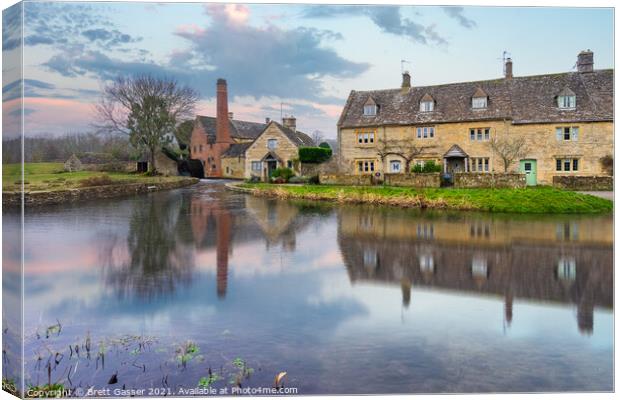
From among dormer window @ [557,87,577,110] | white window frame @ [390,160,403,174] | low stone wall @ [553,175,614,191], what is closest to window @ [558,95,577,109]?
dormer window @ [557,87,577,110]

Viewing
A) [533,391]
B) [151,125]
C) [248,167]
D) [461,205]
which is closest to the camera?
[533,391]

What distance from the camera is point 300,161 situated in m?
36.0

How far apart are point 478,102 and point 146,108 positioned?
19.6m

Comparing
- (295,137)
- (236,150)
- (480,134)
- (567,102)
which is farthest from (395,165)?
(236,150)

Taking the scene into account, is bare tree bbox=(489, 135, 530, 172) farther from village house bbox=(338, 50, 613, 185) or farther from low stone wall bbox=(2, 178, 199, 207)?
low stone wall bbox=(2, 178, 199, 207)

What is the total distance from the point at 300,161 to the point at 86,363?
3034 centimetres

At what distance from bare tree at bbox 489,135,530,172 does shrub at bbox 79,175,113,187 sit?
65.9ft

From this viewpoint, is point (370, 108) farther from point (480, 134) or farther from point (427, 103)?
point (480, 134)

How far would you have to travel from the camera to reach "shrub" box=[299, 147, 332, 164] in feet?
116

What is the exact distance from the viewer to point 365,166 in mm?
33219

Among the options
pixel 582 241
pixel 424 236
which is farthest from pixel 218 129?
pixel 582 241

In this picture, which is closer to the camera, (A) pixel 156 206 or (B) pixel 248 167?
(A) pixel 156 206

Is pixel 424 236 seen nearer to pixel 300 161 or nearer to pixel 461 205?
pixel 461 205

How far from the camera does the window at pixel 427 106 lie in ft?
104
